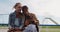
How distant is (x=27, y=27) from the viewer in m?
1.90

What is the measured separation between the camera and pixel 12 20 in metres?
1.99

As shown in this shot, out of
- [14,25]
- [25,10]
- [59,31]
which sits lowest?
[59,31]

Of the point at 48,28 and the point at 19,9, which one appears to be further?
the point at 48,28

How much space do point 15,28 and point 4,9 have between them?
62 centimetres

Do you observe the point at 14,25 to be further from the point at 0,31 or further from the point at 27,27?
the point at 0,31

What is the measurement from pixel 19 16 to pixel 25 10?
115 millimetres

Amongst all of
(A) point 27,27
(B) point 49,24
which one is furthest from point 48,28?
(A) point 27,27

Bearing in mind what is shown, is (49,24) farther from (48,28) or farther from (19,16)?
(19,16)

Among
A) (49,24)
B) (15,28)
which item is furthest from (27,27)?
(49,24)

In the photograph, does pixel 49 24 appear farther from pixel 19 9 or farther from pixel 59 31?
pixel 19 9

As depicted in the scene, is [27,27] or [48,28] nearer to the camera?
[27,27]

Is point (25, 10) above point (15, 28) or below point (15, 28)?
above

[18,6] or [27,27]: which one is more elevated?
[18,6]

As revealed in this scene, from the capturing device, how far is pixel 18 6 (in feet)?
6.49
